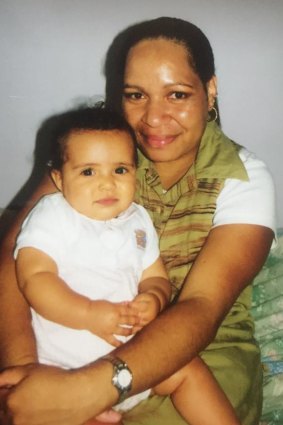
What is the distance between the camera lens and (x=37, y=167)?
337 centimetres

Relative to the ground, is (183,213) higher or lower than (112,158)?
lower

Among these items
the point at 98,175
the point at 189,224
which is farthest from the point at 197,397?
the point at 98,175

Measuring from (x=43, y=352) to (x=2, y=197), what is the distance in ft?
7.02

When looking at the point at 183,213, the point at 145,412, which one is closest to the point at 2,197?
the point at 183,213

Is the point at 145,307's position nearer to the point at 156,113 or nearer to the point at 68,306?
the point at 68,306

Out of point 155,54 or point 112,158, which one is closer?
point 112,158

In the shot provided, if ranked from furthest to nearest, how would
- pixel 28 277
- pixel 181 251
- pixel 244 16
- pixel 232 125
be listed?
pixel 232 125 → pixel 244 16 → pixel 181 251 → pixel 28 277

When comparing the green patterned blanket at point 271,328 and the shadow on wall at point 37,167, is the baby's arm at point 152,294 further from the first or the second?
the shadow on wall at point 37,167

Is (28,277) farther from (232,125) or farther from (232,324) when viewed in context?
(232,125)

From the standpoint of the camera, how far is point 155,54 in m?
1.81

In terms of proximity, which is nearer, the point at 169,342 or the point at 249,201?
the point at 169,342

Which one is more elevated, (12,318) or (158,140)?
(158,140)

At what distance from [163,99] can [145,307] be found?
84 centimetres

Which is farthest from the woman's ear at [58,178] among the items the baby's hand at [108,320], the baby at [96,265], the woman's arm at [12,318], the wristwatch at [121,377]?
the wristwatch at [121,377]
